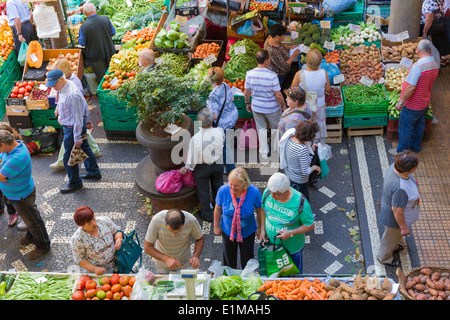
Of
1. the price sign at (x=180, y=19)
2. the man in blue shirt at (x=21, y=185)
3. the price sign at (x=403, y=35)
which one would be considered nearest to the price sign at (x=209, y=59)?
the price sign at (x=180, y=19)

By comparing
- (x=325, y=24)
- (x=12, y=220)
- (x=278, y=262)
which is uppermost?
(x=325, y=24)

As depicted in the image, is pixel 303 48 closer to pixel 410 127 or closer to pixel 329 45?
pixel 329 45

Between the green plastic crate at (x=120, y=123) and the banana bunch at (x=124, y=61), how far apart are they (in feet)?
3.13

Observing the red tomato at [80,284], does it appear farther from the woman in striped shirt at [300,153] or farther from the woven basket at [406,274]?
the woven basket at [406,274]

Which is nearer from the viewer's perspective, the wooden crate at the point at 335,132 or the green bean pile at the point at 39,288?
the green bean pile at the point at 39,288

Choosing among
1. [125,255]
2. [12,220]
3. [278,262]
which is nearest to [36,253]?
[12,220]

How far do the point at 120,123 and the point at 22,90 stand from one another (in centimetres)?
185

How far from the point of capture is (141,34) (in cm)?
995

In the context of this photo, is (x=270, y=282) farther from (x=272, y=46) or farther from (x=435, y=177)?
(x=272, y=46)

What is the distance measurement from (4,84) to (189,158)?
5040 mm

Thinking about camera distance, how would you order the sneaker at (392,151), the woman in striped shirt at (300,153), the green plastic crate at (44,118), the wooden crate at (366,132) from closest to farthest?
1. the woman in striped shirt at (300,153)
2. the sneaker at (392,151)
3. the wooden crate at (366,132)
4. the green plastic crate at (44,118)

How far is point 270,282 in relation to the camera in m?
4.83

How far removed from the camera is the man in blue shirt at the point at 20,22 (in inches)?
389
